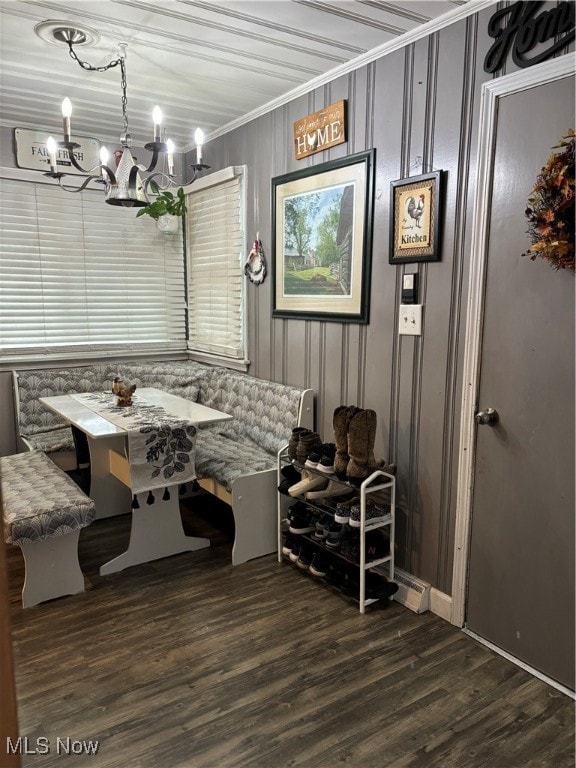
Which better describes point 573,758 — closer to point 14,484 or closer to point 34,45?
point 14,484

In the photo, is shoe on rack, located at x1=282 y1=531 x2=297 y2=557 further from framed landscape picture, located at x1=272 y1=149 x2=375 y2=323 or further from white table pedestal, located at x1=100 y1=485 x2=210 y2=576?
framed landscape picture, located at x1=272 y1=149 x2=375 y2=323

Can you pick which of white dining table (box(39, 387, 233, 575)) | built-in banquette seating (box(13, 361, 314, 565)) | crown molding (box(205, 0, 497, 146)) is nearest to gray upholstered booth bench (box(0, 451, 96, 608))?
white dining table (box(39, 387, 233, 575))

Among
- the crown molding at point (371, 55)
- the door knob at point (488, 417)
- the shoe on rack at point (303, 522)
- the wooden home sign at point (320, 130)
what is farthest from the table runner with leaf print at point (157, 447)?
the crown molding at point (371, 55)

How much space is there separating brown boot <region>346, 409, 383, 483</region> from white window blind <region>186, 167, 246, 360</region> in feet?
5.14

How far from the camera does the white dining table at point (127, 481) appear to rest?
298 centimetres

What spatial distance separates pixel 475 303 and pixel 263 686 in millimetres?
1724

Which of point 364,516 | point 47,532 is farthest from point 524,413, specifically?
point 47,532

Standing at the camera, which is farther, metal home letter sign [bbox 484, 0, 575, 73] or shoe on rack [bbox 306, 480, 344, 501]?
shoe on rack [bbox 306, 480, 344, 501]

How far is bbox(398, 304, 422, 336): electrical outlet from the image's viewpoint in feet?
8.31

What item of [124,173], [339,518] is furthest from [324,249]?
[339,518]

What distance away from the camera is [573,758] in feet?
5.82

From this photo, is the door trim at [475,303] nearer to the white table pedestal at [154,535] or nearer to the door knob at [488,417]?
the door knob at [488,417]

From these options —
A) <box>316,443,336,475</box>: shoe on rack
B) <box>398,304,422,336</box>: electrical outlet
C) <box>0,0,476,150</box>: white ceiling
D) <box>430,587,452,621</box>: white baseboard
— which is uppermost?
<box>0,0,476,150</box>: white ceiling

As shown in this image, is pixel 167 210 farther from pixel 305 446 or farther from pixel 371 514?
pixel 371 514
